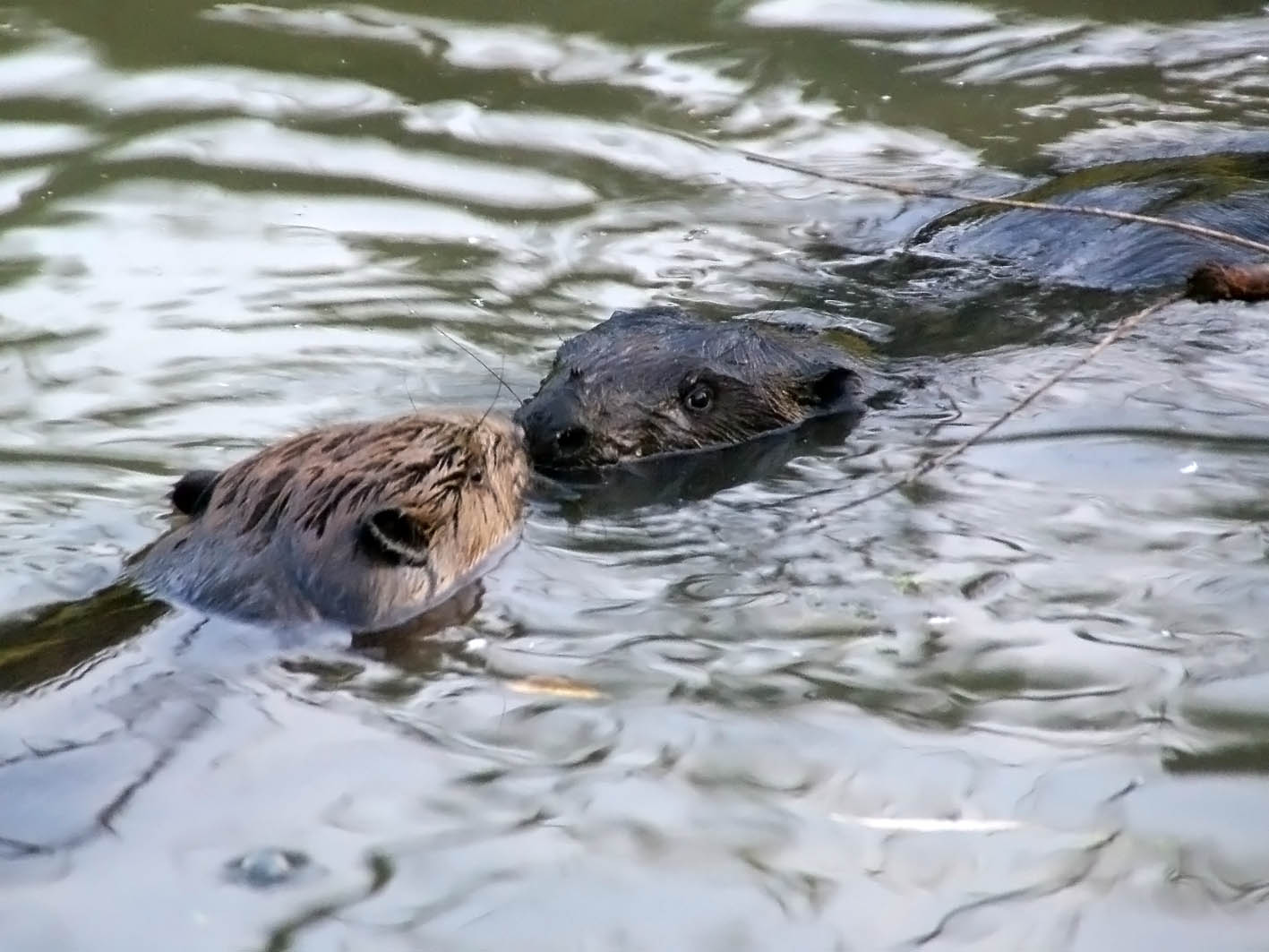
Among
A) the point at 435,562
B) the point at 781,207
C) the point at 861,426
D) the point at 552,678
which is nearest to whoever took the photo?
the point at 552,678

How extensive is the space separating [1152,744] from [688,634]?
1033 millimetres

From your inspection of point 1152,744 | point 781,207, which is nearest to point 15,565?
point 1152,744

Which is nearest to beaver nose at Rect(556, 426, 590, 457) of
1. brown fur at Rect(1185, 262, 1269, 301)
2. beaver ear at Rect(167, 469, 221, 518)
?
beaver ear at Rect(167, 469, 221, 518)

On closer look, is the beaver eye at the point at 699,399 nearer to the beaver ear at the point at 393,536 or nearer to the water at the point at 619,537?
the water at the point at 619,537

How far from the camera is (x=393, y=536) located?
4.24m

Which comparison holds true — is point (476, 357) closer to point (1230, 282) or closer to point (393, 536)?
point (393, 536)

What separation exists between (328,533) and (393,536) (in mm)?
168

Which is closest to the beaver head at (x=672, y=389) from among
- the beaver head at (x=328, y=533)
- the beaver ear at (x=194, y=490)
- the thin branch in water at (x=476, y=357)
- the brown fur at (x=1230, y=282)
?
the thin branch in water at (x=476, y=357)

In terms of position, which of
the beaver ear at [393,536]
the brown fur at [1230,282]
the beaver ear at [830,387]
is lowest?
the beaver ear at [830,387]

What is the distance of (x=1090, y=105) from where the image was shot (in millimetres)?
8703

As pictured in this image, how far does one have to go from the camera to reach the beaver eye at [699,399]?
570 cm

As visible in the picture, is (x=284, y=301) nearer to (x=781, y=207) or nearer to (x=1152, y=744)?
(x=781, y=207)

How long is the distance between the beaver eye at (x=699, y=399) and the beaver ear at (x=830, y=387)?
31 centimetres

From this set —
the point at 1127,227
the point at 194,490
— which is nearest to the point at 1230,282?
the point at 1127,227
